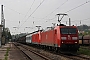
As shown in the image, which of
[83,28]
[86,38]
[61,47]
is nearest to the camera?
[61,47]

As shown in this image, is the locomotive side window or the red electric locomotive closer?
the red electric locomotive

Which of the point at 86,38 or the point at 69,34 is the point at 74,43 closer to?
the point at 69,34

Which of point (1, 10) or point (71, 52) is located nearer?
point (71, 52)

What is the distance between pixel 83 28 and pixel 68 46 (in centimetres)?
10076

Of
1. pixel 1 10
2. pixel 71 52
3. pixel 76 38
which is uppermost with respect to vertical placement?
pixel 1 10

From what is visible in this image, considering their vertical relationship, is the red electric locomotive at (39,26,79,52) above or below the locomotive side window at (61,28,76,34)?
below

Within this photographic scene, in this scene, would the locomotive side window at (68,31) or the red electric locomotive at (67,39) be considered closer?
the red electric locomotive at (67,39)

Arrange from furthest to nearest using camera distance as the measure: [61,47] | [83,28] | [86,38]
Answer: [83,28]
[86,38]
[61,47]

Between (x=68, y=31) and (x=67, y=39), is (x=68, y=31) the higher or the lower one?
the higher one

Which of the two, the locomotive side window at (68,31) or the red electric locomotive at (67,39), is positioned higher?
the locomotive side window at (68,31)

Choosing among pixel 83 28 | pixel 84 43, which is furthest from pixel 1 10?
pixel 83 28

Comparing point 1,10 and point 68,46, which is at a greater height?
point 1,10

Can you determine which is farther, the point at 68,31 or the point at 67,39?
the point at 68,31

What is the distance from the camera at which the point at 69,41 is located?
21672 mm
